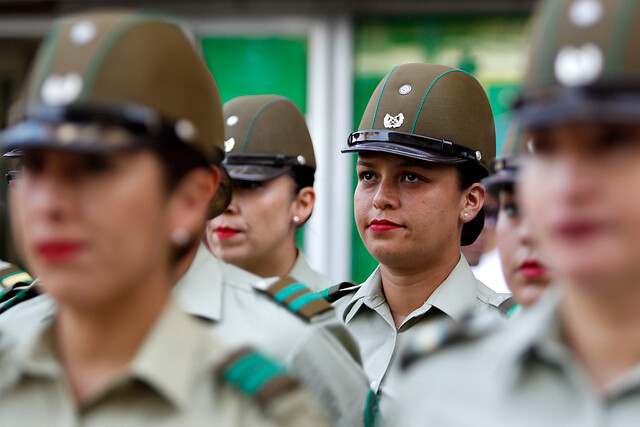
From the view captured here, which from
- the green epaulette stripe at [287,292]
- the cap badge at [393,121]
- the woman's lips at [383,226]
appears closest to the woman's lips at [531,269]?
the green epaulette stripe at [287,292]

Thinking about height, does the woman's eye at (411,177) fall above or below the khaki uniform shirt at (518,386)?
above

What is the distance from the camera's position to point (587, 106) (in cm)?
163

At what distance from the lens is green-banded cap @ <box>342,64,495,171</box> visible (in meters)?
3.66

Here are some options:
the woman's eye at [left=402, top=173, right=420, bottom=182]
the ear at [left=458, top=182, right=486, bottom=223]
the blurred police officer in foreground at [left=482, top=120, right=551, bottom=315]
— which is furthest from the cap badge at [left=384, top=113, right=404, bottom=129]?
the blurred police officer in foreground at [left=482, top=120, right=551, bottom=315]

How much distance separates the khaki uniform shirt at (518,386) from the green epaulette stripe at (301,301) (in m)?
0.86

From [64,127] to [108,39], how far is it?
273 mm

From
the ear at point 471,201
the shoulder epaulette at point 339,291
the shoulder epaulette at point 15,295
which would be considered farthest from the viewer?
the shoulder epaulette at point 339,291

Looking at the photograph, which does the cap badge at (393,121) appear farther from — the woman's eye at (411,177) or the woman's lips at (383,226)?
the woman's lips at (383,226)

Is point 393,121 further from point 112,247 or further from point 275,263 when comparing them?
point 112,247

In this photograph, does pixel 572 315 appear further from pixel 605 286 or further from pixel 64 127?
pixel 64 127

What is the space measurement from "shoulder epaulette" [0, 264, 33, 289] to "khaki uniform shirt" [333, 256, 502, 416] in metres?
1.34

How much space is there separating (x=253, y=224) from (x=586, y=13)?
9.28 feet

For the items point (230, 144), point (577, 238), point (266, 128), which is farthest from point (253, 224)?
point (577, 238)

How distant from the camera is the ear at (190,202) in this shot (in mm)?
2042
